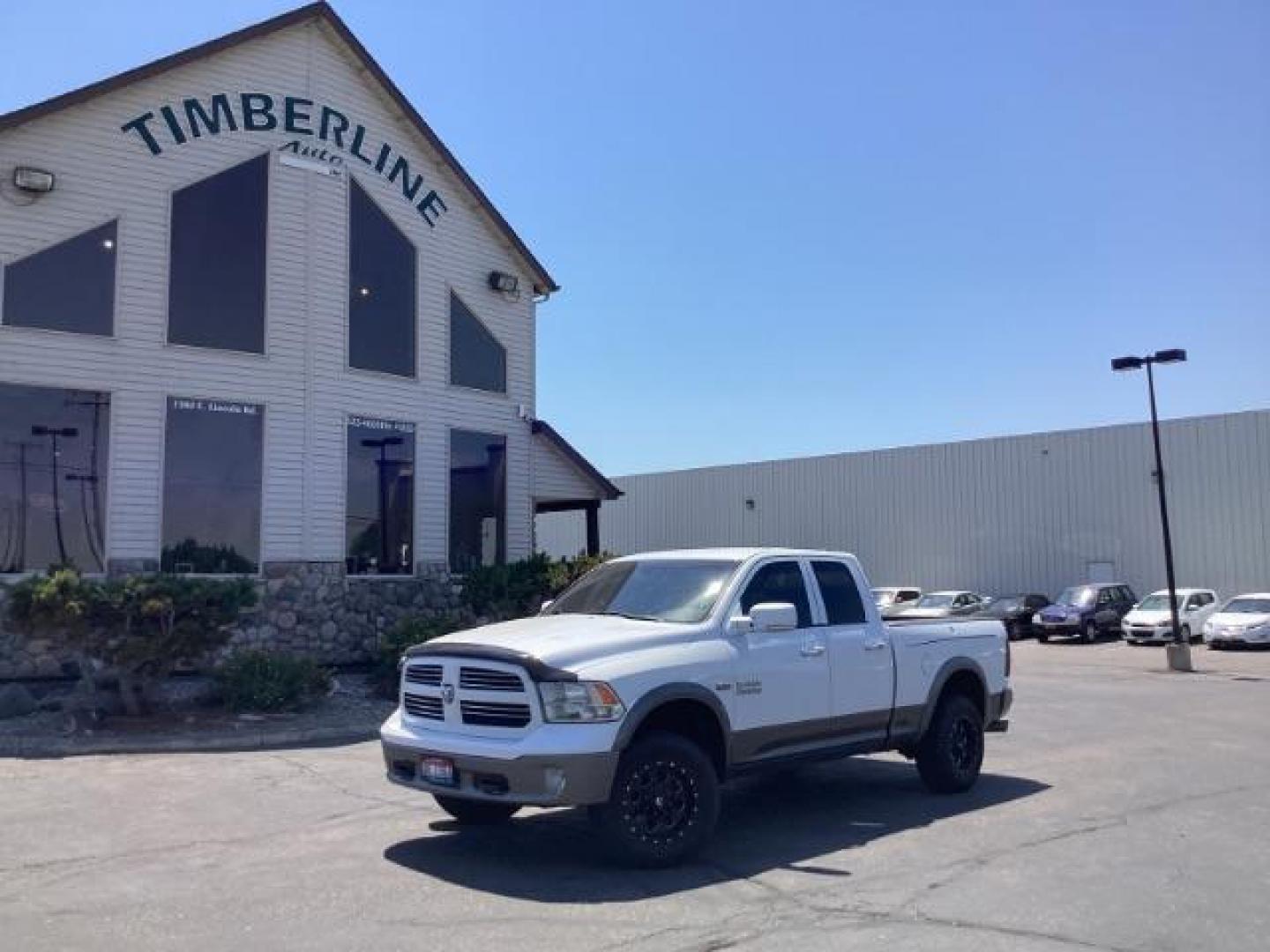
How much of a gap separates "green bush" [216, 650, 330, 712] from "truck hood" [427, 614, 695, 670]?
669 centimetres

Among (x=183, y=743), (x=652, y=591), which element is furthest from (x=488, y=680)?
Answer: (x=183, y=743)

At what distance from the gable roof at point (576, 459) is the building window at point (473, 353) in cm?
98

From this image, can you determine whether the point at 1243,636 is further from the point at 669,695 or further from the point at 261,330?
the point at 669,695

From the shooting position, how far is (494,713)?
23.5 ft

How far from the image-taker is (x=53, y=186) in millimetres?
15969

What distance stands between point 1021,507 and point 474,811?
3524cm

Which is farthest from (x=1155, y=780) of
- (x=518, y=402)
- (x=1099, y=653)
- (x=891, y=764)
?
(x=1099, y=653)

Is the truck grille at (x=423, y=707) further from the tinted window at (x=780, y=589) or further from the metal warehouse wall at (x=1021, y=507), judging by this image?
the metal warehouse wall at (x=1021, y=507)

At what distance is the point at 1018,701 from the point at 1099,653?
14.7m

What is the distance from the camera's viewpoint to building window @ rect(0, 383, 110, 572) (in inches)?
606

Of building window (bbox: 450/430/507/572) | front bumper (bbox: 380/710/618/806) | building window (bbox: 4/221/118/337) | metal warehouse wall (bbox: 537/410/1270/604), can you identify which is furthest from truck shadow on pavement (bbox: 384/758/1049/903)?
metal warehouse wall (bbox: 537/410/1270/604)

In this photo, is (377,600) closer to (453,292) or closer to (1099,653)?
(453,292)

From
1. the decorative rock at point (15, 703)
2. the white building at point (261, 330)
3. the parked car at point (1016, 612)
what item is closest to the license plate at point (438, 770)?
the decorative rock at point (15, 703)

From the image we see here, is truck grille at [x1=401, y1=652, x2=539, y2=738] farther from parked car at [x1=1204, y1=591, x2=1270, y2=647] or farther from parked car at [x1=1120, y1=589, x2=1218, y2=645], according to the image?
parked car at [x1=1120, y1=589, x2=1218, y2=645]
